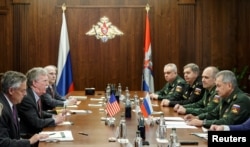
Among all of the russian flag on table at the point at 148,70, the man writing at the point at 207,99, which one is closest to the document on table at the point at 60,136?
the man writing at the point at 207,99

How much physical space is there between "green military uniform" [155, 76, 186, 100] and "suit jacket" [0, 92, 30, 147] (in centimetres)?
322

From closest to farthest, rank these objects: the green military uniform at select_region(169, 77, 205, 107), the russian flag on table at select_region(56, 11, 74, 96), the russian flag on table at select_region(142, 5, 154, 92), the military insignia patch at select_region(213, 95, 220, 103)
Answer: the military insignia patch at select_region(213, 95, 220, 103), the green military uniform at select_region(169, 77, 205, 107), the russian flag on table at select_region(56, 11, 74, 96), the russian flag on table at select_region(142, 5, 154, 92)

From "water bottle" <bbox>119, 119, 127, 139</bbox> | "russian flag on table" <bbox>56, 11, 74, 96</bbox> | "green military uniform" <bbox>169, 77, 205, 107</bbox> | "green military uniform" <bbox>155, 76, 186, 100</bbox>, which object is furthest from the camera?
"russian flag on table" <bbox>56, 11, 74, 96</bbox>

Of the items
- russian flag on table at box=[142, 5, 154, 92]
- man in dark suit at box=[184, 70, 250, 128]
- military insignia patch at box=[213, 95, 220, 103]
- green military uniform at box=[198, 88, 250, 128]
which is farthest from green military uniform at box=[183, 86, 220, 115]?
russian flag on table at box=[142, 5, 154, 92]

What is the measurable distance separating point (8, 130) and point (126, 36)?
18.4 ft

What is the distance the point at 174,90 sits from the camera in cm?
659

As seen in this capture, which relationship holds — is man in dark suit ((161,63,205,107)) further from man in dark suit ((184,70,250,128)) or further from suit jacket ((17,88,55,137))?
suit jacket ((17,88,55,137))

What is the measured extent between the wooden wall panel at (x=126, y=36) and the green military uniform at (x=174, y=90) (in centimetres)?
188

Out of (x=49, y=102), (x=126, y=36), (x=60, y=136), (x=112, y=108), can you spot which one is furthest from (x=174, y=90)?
(x=60, y=136)

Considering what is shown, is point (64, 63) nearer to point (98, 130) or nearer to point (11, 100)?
point (98, 130)

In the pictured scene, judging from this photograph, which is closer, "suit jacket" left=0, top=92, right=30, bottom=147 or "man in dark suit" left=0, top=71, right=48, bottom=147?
"suit jacket" left=0, top=92, right=30, bottom=147

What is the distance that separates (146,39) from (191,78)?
8.87 ft

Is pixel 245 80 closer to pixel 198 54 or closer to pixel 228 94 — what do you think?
pixel 198 54

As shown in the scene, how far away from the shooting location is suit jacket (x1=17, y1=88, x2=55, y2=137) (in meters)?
4.10
